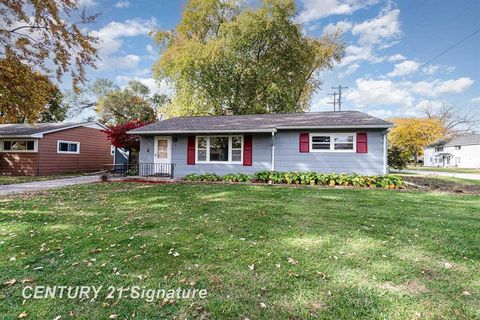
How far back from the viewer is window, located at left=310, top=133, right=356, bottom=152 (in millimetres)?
12086

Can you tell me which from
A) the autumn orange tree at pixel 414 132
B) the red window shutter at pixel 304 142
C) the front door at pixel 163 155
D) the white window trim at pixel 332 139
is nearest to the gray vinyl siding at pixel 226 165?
the front door at pixel 163 155

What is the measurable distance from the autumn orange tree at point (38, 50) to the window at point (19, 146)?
12.2ft

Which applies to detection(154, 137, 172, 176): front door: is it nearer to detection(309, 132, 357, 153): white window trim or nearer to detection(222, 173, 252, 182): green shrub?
detection(222, 173, 252, 182): green shrub

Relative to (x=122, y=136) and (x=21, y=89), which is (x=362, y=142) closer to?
(x=122, y=136)

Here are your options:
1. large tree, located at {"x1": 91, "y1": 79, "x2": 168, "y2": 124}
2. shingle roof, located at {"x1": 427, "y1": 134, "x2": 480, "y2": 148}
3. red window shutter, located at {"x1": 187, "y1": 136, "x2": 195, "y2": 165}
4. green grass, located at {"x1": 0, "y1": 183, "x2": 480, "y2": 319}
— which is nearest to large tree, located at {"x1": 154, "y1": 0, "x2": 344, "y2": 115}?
red window shutter, located at {"x1": 187, "y1": 136, "x2": 195, "y2": 165}

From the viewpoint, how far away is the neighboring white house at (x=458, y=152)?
125ft

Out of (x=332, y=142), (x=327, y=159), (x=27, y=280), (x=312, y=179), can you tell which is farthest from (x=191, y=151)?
(x=27, y=280)

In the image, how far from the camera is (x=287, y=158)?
1266 cm

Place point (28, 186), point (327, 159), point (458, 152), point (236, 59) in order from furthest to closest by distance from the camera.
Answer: point (458, 152)
point (236, 59)
point (327, 159)
point (28, 186)

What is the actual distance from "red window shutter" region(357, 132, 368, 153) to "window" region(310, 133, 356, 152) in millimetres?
219

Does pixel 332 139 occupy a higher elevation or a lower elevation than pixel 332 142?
higher

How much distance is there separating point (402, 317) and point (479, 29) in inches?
722

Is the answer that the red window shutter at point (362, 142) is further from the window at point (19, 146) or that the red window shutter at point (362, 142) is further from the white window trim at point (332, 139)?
the window at point (19, 146)

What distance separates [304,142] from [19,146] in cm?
1774
